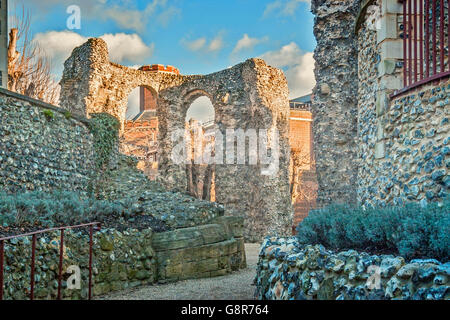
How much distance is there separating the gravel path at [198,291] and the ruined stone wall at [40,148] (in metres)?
3.47

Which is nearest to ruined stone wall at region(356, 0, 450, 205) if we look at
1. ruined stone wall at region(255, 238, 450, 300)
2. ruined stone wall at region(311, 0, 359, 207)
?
ruined stone wall at region(255, 238, 450, 300)

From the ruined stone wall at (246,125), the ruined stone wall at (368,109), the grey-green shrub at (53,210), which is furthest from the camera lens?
the ruined stone wall at (246,125)

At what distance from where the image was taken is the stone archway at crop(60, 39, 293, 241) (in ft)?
59.3

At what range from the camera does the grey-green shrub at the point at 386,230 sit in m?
3.98

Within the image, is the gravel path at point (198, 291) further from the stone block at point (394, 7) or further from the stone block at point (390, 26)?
the stone block at point (394, 7)

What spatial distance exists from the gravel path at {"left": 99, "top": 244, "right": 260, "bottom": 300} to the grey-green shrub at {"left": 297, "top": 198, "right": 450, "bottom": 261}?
5.24 feet

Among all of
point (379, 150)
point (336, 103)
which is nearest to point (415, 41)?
point (379, 150)

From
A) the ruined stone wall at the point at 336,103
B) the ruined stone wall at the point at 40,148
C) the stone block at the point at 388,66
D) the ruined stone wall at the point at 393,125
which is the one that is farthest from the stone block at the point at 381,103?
the ruined stone wall at the point at 40,148

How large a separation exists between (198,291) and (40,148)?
4.88 metres

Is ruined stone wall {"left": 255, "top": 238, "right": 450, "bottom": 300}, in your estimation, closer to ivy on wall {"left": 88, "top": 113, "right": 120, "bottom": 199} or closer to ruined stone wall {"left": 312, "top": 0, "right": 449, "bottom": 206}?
ruined stone wall {"left": 312, "top": 0, "right": 449, "bottom": 206}

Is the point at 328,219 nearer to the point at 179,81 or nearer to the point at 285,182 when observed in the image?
the point at 285,182

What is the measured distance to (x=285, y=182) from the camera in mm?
18531

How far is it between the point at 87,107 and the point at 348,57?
33.8 feet
